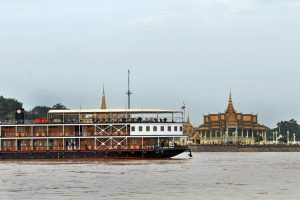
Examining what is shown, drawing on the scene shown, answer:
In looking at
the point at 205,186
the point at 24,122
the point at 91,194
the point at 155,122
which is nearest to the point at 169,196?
the point at 91,194

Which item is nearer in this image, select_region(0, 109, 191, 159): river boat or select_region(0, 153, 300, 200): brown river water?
select_region(0, 153, 300, 200): brown river water

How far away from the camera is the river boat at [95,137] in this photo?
319 ft

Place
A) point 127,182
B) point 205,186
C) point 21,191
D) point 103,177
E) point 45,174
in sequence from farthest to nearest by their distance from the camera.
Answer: point 45,174, point 103,177, point 127,182, point 205,186, point 21,191

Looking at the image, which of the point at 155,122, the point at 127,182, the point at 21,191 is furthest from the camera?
the point at 155,122

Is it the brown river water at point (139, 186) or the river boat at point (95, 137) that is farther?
the river boat at point (95, 137)

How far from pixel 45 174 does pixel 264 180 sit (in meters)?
19.5

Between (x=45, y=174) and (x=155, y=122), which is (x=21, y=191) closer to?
(x=45, y=174)

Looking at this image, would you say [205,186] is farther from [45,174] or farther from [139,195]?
[45,174]

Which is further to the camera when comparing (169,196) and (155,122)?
(155,122)

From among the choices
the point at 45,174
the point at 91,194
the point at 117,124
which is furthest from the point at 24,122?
the point at 91,194

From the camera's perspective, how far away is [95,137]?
9844cm

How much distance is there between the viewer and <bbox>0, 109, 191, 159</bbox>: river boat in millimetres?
97312

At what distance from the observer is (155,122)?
97438mm

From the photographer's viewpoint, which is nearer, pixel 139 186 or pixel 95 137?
pixel 139 186
